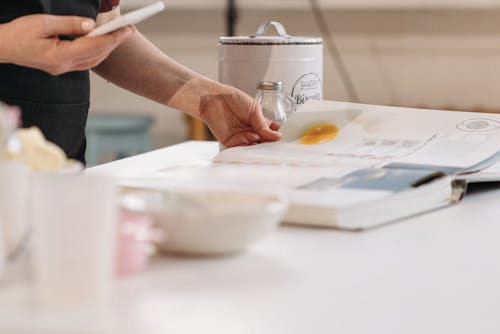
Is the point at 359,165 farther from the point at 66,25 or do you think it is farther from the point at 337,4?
the point at 337,4

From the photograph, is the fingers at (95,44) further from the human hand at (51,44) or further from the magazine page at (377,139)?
the magazine page at (377,139)

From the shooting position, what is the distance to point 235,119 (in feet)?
4.53

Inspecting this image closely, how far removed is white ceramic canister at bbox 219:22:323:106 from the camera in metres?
1.45

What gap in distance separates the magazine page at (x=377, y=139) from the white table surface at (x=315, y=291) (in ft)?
0.86

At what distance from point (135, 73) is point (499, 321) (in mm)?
1043

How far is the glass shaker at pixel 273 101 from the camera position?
140 cm

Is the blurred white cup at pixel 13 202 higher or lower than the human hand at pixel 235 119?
higher

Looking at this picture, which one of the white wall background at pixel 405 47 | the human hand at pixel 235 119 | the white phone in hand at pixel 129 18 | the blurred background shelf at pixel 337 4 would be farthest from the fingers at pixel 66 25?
the white wall background at pixel 405 47

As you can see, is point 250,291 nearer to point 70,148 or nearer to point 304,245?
point 304,245

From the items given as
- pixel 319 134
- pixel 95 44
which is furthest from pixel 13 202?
pixel 319 134

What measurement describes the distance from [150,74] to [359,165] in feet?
1.96

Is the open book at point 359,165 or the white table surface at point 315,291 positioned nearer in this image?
the white table surface at point 315,291

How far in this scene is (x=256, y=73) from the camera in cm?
146

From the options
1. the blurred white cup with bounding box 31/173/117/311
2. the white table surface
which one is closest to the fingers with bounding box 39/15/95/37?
the white table surface
